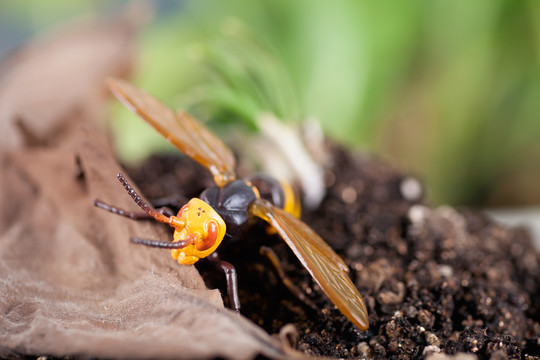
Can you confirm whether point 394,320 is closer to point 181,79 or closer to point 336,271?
point 336,271

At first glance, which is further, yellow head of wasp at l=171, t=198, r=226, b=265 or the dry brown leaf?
yellow head of wasp at l=171, t=198, r=226, b=265

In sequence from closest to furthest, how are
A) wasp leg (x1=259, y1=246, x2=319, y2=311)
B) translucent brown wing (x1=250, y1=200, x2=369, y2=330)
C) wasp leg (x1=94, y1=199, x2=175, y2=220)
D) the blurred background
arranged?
translucent brown wing (x1=250, y1=200, x2=369, y2=330) < wasp leg (x1=94, y1=199, x2=175, y2=220) < wasp leg (x1=259, y1=246, x2=319, y2=311) < the blurred background

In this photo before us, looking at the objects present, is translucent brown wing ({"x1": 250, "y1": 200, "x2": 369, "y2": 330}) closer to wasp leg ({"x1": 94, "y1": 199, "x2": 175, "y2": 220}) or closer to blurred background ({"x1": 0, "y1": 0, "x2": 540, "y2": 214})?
wasp leg ({"x1": 94, "y1": 199, "x2": 175, "y2": 220})

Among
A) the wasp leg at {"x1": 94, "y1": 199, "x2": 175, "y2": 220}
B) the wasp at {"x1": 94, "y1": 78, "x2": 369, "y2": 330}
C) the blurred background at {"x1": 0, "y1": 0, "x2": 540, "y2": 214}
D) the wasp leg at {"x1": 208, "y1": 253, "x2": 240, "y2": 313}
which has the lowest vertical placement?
the blurred background at {"x1": 0, "y1": 0, "x2": 540, "y2": 214}

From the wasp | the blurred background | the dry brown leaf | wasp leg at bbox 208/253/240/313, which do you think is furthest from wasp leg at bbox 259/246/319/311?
the blurred background

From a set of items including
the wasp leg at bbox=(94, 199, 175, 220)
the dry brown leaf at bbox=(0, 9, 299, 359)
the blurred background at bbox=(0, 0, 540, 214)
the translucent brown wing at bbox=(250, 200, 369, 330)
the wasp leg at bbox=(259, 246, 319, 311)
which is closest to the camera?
the dry brown leaf at bbox=(0, 9, 299, 359)

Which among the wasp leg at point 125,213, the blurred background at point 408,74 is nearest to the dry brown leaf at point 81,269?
the wasp leg at point 125,213

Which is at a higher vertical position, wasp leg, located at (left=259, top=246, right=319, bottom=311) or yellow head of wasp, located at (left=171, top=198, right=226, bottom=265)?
yellow head of wasp, located at (left=171, top=198, right=226, bottom=265)
